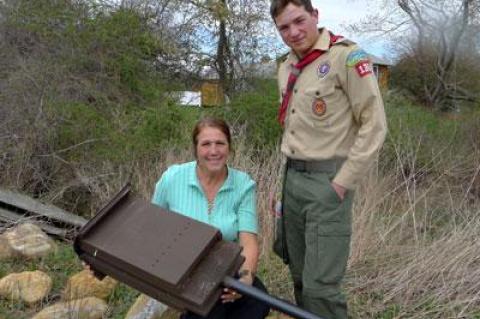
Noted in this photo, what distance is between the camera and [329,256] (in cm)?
263

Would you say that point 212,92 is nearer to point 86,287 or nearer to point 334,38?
point 86,287

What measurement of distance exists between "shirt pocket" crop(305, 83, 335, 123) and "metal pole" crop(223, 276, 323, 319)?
82cm

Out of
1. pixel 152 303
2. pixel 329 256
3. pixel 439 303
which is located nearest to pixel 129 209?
pixel 329 256

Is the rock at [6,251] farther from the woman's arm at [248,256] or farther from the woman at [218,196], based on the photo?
the woman's arm at [248,256]

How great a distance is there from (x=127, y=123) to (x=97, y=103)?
2.20 feet

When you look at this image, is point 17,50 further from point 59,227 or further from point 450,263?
point 450,263

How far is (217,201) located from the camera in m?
2.94

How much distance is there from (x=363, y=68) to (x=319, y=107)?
25 cm

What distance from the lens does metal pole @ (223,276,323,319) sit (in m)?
2.10

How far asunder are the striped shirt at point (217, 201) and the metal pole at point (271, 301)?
2.25 ft

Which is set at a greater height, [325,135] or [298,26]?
[298,26]

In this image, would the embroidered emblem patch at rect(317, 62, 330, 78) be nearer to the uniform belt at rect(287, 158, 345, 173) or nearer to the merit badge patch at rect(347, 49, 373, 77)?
the merit badge patch at rect(347, 49, 373, 77)

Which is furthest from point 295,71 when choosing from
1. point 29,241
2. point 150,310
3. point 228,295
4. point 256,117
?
point 256,117

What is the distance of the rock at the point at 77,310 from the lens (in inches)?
145
